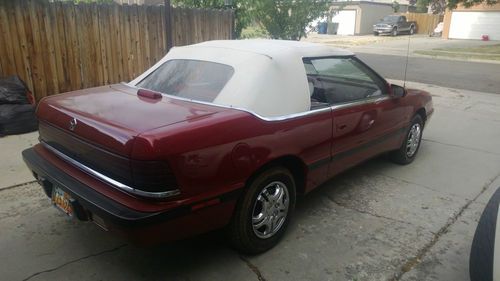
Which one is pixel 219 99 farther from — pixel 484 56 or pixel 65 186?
pixel 484 56

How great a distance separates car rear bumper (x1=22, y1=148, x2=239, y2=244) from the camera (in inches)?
91.1

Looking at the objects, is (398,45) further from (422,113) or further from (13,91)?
(13,91)

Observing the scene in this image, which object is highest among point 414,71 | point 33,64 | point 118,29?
point 118,29

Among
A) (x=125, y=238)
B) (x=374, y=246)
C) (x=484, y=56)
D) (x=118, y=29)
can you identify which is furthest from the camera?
(x=484, y=56)

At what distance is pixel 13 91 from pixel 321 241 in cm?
469

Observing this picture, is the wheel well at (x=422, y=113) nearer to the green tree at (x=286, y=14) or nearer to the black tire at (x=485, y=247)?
the black tire at (x=485, y=247)

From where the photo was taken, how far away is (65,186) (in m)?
2.69

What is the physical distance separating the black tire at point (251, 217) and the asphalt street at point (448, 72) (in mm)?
9514

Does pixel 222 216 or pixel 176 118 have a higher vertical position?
pixel 176 118

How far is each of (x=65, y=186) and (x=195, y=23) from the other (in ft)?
19.1

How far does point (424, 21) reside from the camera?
38688 millimetres

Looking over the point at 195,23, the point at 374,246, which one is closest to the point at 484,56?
the point at 195,23

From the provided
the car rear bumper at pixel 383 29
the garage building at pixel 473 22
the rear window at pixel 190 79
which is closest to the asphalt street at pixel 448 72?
the rear window at pixel 190 79

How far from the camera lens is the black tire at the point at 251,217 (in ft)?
9.30
